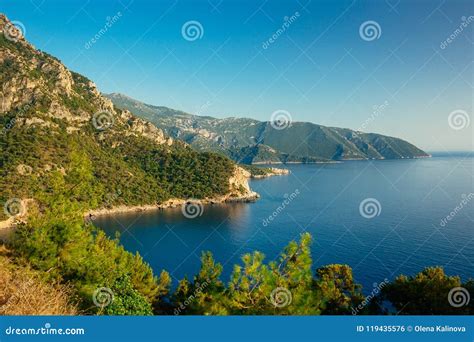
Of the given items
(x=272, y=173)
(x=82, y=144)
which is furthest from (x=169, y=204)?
(x=272, y=173)

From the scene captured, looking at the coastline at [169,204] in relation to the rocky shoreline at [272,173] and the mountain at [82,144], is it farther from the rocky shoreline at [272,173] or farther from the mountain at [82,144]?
the rocky shoreline at [272,173]

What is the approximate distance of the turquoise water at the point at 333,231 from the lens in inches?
1326

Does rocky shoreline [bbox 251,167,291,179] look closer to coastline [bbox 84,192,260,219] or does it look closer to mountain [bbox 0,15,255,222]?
mountain [bbox 0,15,255,222]

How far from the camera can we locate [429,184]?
8238cm

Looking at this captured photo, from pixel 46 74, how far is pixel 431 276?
257 feet

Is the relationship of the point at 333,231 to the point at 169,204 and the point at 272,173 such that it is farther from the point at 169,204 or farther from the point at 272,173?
the point at 272,173

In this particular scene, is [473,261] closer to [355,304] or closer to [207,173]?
[355,304]

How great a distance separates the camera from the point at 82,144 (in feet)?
224

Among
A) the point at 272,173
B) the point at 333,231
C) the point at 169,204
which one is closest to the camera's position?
the point at 333,231

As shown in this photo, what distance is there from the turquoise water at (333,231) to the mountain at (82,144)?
7.93 meters

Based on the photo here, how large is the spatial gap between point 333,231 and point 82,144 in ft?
160

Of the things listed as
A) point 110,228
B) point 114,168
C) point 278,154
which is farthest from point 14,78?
point 278,154

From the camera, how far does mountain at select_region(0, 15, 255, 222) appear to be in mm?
56469

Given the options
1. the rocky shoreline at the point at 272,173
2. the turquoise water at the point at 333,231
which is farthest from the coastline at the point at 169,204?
the rocky shoreline at the point at 272,173
